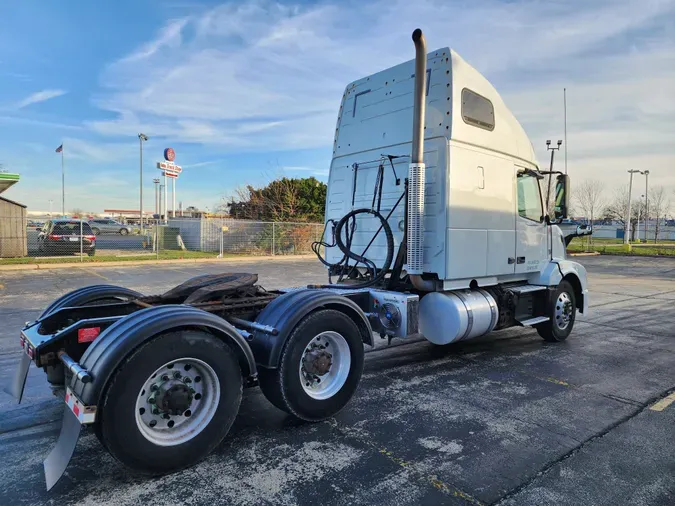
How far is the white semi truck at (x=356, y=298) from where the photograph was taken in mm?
3127

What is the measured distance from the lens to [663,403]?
4789 millimetres

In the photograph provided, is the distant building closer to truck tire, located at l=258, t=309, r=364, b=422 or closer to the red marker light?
the red marker light

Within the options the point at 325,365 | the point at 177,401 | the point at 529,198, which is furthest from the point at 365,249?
the point at 177,401

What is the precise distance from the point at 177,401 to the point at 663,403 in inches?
185

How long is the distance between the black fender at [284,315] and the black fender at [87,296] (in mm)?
1743

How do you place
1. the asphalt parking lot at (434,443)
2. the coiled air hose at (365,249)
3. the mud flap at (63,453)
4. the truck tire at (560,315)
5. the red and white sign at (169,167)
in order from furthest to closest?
the red and white sign at (169,167) < the truck tire at (560,315) < the coiled air hose at (365,249) < the asphalt parking lot at (434,443) < the mud flap at (63,453)

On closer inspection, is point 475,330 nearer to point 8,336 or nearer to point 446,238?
point 446,238

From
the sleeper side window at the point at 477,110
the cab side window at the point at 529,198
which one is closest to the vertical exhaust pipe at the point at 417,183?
the sleeper side window at the point at 477,110

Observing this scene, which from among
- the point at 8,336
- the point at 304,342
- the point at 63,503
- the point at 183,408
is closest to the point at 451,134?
the point at 304,342

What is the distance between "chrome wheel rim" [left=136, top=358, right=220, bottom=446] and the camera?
319cm

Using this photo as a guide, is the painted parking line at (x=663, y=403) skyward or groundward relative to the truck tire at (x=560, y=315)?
groundward

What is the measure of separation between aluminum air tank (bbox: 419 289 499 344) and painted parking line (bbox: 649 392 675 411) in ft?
6.49

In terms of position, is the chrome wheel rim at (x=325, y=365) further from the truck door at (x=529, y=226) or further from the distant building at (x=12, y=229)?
the distant building at (x=12, y=229)

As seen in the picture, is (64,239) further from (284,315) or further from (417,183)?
(284,315)
